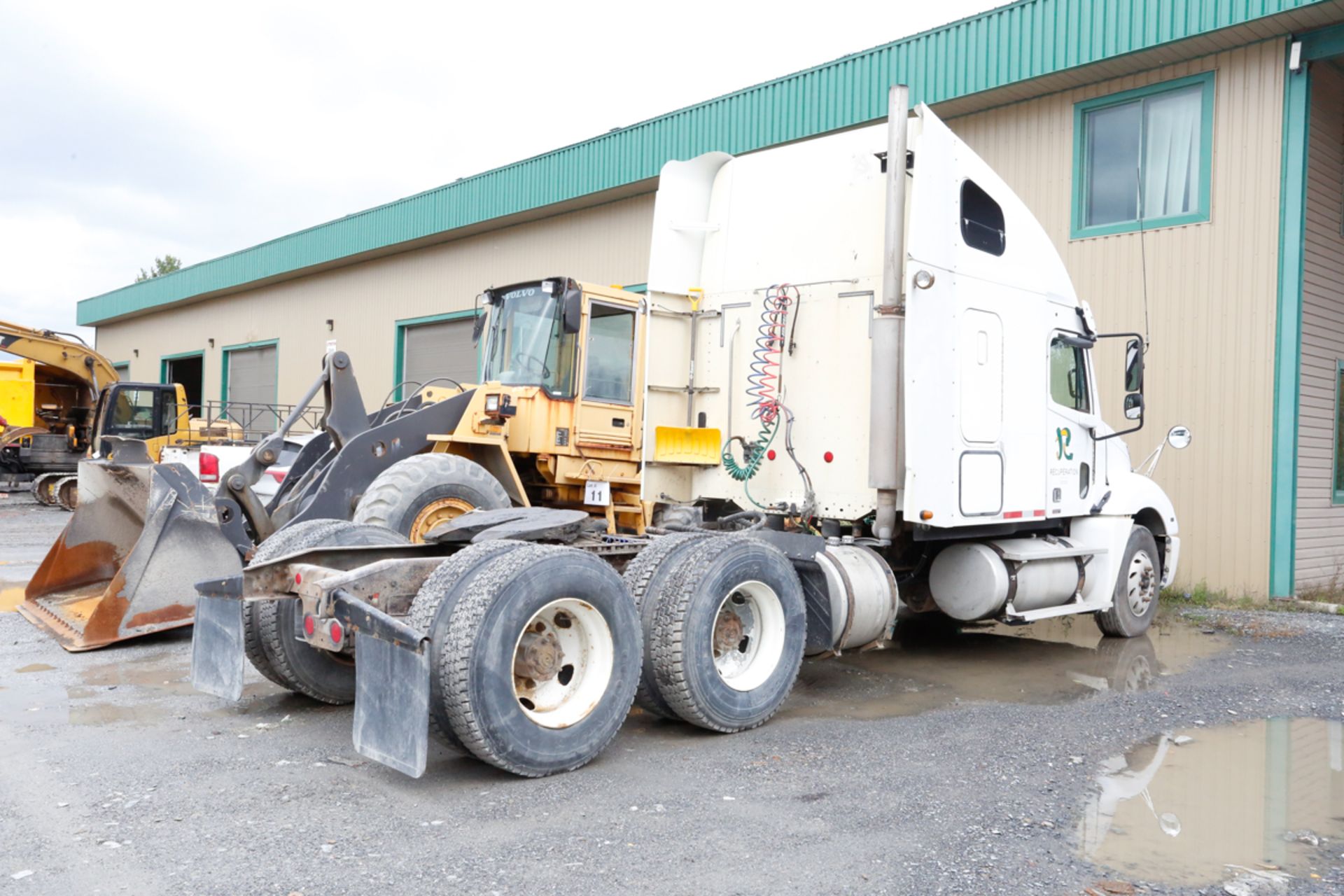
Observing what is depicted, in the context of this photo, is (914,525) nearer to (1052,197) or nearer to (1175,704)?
(1175,704)

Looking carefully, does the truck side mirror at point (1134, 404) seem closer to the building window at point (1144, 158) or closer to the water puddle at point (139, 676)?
the building window at point (1144, 158)

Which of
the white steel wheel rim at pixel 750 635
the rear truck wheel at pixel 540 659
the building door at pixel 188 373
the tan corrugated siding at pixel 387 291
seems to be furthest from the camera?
the building door at pixel 188 373

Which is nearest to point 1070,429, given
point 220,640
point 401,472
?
point 401,472

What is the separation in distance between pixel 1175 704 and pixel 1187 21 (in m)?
7.65

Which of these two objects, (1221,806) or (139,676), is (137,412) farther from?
(1221,806)

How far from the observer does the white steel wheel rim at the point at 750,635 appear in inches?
228

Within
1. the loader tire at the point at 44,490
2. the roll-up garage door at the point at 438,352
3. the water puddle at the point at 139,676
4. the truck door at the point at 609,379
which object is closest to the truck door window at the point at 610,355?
the truck door at the point at 609,379

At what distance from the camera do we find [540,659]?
16.0 feet

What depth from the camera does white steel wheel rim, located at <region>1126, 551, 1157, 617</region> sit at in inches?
342

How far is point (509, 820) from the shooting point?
4.19m

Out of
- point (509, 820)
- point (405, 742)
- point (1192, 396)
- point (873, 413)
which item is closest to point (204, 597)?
point (405, 742)

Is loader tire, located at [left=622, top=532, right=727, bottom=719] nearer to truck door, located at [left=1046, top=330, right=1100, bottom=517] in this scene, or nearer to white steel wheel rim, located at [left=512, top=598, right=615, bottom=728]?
white steel wheel rim, located at [left=512, top=598, right=615, bottom=728]

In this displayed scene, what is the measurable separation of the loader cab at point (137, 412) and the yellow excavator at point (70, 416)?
1cm

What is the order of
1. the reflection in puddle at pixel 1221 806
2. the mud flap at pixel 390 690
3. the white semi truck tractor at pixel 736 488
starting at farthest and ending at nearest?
the white semi truck tractor at pixel 736 488 < the mud flap at pixel 390 690 < the reflection in puddle at pixel 1221 806
